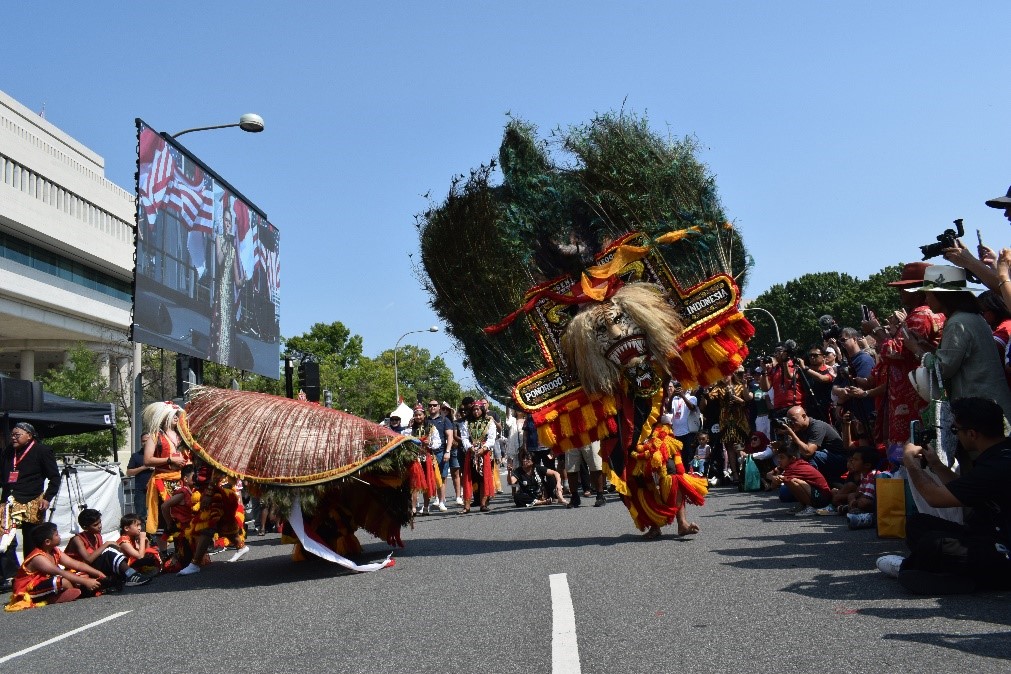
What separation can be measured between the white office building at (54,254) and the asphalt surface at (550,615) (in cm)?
3795

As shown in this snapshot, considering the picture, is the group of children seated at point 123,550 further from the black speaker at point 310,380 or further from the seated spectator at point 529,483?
the black speaker at point 310,380

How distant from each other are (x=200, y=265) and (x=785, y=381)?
9.52 m

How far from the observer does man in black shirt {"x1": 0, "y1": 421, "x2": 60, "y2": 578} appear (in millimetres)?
9453

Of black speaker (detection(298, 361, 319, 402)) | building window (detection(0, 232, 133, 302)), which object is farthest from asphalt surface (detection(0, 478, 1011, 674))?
building window (detection(0, 232, 133, 302))

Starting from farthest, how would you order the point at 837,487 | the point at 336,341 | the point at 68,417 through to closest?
the point at 336,341, the point at 68,417, the point at 837,487

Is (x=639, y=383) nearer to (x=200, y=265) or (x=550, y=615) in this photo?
(x=550, y=615)

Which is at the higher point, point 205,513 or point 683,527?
point 205,513

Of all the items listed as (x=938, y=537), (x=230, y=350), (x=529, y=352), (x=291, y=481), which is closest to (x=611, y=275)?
(x=291, y=481)

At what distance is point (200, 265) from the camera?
54.8ft

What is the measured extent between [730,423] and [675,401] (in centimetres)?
109

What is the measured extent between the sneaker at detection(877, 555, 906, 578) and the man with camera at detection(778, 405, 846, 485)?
471 centimetres

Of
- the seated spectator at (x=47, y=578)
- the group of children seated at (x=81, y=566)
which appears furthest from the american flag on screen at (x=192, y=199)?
the seated spectator at (x=47, y=578)

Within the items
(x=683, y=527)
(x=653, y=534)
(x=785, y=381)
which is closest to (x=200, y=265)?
(x=785, y=381)

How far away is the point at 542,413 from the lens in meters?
9.32
